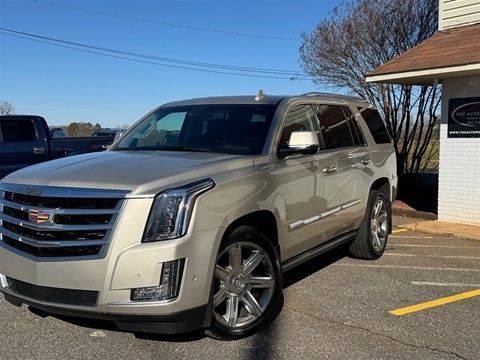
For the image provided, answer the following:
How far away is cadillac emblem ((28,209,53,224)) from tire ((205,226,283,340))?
1.21 meters

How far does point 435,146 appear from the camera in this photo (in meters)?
14.7

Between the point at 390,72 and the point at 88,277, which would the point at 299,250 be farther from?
the point at 390,72

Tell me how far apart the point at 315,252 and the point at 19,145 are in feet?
23.3

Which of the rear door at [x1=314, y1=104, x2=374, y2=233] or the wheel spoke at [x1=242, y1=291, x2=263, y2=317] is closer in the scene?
the wheel spoke at [x1=242, y1=291, x2=263, y2=317]

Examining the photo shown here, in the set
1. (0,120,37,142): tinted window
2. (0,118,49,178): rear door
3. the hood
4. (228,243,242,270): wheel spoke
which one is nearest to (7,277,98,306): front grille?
the hood

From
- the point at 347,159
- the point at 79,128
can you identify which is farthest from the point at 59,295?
the point at 79,128

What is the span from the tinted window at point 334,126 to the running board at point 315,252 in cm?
103

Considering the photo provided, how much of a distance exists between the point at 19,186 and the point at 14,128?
6.87 meters

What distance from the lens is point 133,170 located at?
3625 millimetres

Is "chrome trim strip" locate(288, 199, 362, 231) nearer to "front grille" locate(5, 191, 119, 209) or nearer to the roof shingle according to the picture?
"front grille" locate(5, 191, 119, 209)

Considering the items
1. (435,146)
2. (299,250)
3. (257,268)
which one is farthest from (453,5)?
(257,268)

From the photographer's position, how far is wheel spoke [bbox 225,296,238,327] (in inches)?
149

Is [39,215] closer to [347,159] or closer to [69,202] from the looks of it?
[69,202]

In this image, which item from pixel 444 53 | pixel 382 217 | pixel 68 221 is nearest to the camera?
pixel 68 221
